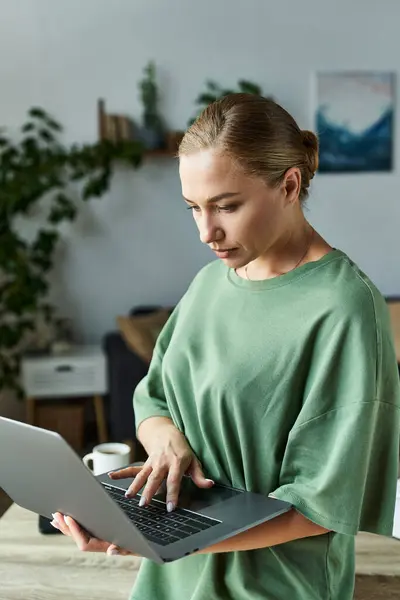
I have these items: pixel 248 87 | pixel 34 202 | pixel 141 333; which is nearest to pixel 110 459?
pixel 141 333

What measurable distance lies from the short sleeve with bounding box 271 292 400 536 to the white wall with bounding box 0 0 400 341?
3.83 meters

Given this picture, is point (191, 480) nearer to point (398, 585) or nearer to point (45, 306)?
point (398, 585)

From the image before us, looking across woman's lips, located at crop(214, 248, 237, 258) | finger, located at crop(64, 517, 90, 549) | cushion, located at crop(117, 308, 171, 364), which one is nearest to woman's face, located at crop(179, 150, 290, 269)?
woman's lips, located at crop(214, 248, 237, 258)

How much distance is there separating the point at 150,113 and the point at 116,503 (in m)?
4.03

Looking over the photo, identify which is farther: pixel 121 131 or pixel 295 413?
pixel 121 131

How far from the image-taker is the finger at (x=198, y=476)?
108 cm

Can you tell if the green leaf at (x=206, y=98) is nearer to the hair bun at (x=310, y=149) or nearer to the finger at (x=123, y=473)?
the hair bun at (x=310, y=149)

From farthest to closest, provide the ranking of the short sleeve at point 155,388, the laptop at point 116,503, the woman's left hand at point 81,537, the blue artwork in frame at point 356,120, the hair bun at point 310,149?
the blue artwork in frame at point 356,120
the short sleeve at point 155,388
the hair bun at point 310,149
the woman's left hand at point 81,537
the laptop at point 116,503

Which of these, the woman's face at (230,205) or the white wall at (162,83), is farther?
the white wall at (162,83)

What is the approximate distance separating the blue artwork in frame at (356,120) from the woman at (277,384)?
3894mm

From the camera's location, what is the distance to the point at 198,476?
110 cm

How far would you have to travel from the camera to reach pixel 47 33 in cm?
472

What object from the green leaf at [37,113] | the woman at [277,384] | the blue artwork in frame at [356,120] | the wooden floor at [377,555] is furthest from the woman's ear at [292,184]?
the blue artwork in frame at [356,120]

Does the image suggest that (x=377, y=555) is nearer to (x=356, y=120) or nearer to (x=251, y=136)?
(x=251, y=136)
